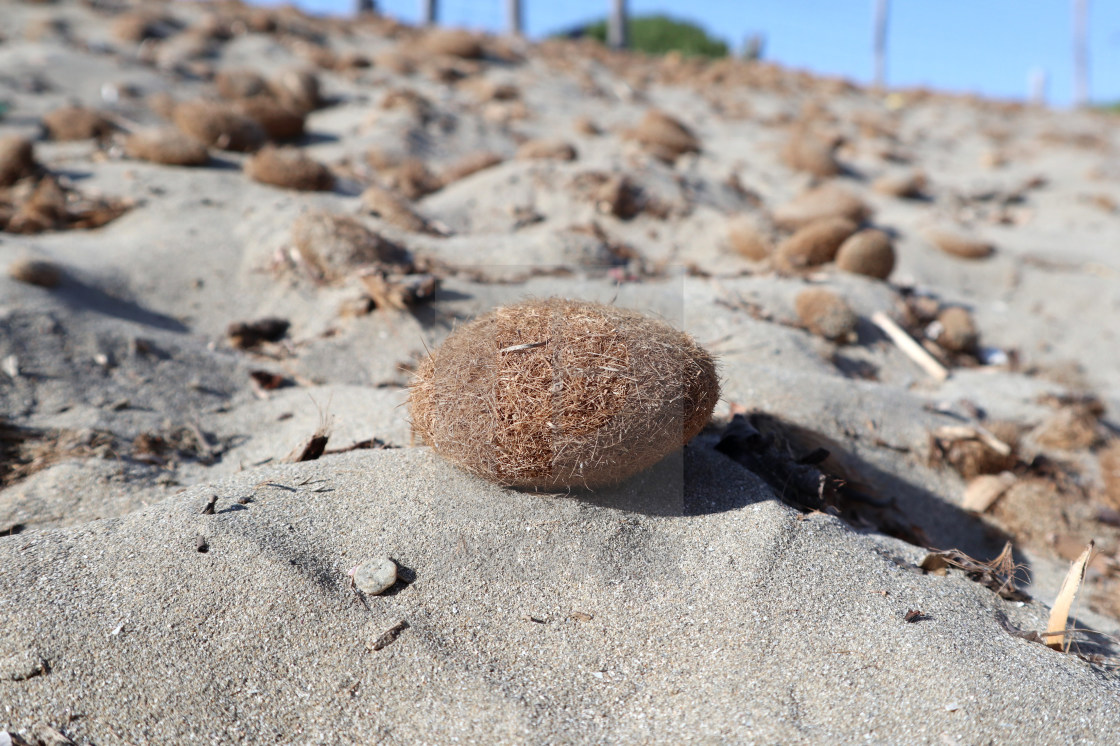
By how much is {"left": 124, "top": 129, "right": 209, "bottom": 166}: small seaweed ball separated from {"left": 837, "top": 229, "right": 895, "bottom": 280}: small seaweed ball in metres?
5.65

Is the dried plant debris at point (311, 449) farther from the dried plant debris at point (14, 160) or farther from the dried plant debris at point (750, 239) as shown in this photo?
the dried plant debris at point (14, 160)

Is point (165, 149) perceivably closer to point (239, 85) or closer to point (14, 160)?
point (14, 160)

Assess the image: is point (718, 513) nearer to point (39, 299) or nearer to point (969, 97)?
point (39, 299)

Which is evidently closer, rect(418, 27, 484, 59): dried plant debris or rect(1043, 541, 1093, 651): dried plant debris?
rect(1043, 541, 1093, 651): dried plant debris

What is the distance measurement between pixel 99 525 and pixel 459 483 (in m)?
1.24

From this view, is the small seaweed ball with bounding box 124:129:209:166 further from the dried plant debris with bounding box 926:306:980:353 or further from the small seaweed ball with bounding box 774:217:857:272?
the dried plant debris with bounding box 926:306:980:353

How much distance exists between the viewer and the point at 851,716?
2.01 meters

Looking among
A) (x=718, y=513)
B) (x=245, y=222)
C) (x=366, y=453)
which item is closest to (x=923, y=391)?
(x=718, y=513)

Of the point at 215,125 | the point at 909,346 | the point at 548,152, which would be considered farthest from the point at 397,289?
the point at 548,152

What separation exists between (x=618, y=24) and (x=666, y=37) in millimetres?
10857

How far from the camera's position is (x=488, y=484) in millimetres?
2607

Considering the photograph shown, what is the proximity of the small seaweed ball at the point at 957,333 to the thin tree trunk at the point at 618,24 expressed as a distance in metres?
12.7

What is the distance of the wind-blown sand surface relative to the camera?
2.01 meters

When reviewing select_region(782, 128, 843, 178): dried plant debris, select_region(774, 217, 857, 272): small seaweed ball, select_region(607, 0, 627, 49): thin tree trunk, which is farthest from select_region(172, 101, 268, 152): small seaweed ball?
select_region(607, 0, 627, 49): thin tree trunk
